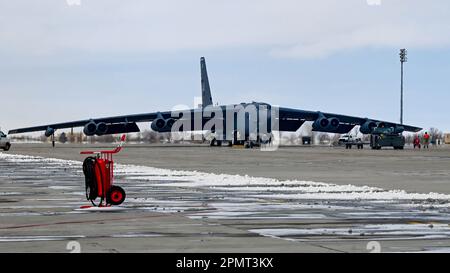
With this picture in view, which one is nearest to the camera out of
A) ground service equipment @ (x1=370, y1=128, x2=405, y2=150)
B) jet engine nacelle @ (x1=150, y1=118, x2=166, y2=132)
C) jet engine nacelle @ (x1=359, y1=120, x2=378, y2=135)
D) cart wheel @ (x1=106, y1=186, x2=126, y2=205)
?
cart wheel @ (x1=106, y1=186, x2=126, y2=205)

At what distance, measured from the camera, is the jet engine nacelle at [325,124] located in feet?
305

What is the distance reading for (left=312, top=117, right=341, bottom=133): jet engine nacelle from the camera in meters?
93.1

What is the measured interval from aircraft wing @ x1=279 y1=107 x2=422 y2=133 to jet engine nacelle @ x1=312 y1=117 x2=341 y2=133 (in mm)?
1998

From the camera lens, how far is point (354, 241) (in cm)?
1106

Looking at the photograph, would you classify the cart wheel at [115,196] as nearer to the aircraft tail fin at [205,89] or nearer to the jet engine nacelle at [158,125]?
the jet engine nacelle at [158,125]

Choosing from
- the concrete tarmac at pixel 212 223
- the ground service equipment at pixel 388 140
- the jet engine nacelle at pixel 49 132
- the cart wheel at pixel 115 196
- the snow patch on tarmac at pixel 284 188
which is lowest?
the concrete tarmac at pixel 212 223

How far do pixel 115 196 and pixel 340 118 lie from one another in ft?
277

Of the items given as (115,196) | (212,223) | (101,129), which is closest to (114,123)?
(101,129)

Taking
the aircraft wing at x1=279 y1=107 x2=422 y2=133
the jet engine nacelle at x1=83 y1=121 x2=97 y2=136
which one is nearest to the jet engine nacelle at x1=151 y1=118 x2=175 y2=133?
the jet engine nacelle at x1=83 y1=121 x2=97 y2=136

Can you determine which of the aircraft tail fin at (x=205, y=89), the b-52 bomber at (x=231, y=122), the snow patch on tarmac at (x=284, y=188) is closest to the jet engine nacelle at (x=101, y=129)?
the b-52 bomber at (x=231, y=122)

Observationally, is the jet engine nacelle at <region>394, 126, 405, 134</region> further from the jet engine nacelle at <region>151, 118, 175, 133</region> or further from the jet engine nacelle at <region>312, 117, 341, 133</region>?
the jet engine nacelle at <region>151, 118, 175, 133</region>

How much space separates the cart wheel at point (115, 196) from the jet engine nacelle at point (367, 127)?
78.6 metres

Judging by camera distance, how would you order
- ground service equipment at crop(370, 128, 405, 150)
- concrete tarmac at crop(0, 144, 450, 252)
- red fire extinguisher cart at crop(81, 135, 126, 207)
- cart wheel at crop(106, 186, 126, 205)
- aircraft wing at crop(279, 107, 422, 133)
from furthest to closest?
1. aircraft wing at crop(279, 107, 422, 133)
2. ground service equipment at crop(370, 128, 405, 150)
3. cart wheel at crop(106, 186, 126, 205)
4. red fire extinguisher cart at crop(81, 135, 126, 207)
5. concrete tarmac at crop(0, 144, 450, 252)
